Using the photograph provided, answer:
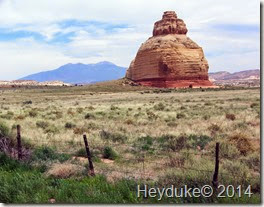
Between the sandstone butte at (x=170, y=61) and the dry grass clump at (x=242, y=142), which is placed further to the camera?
the sandstone butte at (x=170, y=61)

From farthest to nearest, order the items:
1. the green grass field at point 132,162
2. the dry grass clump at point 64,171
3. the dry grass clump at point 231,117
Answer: the dry grass clump at point 231,117 < the dry grass clump at point 64,171 < the green grass field at point 132,162

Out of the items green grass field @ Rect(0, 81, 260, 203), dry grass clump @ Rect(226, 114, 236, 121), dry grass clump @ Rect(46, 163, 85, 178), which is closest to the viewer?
green grass field @ Rect(0, 81, 260, 203)

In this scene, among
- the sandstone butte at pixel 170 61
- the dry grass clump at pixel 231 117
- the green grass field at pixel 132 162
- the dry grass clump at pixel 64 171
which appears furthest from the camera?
the sandstone butte at pixel 170 61

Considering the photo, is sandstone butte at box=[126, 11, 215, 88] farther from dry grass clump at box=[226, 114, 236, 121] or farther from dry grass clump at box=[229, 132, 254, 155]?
dry grass clump at box=[229, 132, 254, 155]

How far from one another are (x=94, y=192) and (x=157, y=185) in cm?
122

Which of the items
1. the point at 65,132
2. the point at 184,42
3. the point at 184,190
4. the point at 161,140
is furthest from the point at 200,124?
the point at 184,42

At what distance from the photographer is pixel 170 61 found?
9838 cm

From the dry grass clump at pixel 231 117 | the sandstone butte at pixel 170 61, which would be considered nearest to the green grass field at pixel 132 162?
the dry grass clump at pixel 231 117

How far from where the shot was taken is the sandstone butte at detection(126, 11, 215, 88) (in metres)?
96.6

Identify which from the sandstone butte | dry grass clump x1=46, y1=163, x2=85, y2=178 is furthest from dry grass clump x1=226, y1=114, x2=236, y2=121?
the sandstone butte

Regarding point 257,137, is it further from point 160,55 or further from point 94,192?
point 160,55

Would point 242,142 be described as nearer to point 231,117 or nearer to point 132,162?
point 132,162

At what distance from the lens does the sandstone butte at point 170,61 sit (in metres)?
96.6

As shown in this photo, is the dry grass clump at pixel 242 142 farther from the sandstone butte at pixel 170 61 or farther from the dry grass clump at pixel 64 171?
the sandstone butte at pixel 170 61
